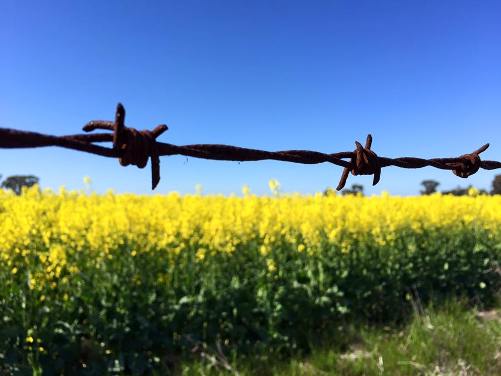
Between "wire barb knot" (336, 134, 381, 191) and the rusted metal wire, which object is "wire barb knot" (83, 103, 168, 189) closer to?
the rusted metal wire

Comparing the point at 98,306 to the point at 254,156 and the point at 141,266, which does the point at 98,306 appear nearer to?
the point at 141,266

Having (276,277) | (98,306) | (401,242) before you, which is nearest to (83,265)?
(98,306)

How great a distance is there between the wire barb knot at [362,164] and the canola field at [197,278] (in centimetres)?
246

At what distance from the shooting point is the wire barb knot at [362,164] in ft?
5.96

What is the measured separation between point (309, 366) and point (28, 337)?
83.3 inches

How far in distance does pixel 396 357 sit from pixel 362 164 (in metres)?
2.47

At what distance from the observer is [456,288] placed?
603 centimetres

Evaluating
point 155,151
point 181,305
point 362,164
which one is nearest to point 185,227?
point 181,305

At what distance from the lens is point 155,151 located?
120 centimetres

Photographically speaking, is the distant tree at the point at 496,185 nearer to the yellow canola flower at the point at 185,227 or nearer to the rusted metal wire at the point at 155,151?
the yellow canola flower at the point at 185,227

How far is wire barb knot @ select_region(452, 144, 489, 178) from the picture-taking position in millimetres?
2223

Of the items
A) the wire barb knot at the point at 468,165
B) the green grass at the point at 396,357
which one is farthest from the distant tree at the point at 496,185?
the wire barb knot at the point at 468,165

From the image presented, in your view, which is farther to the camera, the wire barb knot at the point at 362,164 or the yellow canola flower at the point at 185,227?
the yellow canola flower at the point at 185,227

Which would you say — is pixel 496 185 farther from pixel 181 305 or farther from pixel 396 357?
pixel 181 305
